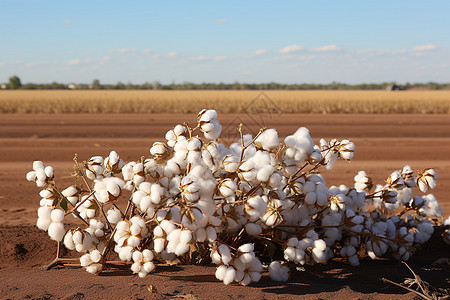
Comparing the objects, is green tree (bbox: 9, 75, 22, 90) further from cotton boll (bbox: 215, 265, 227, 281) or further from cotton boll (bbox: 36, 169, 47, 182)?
cotton boll (bbox: 215, 265, 227, 281)

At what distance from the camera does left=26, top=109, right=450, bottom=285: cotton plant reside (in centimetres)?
238

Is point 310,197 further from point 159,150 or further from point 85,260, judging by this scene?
point 85,260

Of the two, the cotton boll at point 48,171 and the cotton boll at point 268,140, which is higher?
the cotton boll at point 268,140

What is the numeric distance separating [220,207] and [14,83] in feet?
306

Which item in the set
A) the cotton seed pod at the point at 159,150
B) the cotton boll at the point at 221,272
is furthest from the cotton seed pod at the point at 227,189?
the cotton seed pod at the point at 159,150

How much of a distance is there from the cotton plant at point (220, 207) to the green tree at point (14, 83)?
3636 inches

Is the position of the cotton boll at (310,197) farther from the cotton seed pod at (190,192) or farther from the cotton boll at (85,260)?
the cotton boll at (85,260)

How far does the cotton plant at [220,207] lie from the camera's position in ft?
7.82

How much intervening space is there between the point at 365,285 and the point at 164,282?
1.15 m

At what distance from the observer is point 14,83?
3420 inches

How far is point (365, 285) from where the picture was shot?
9.09 ft

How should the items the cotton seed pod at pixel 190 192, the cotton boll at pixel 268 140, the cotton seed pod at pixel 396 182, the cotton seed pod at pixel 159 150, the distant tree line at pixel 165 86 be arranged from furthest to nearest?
the distant tree line at pixel 165 86
the cotton seed pod at pixel 396 182
the cotton seed pod at pixel 159 150
the cotton boll at pixel 268 140
the cotton seed pod at pixel 190 192

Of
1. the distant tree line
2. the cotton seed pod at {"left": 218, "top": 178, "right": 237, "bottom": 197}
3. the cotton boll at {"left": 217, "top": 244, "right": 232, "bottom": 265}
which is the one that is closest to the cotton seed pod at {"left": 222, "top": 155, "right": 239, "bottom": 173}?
the cotton seed pod at {"left": 218, "top": 178, "right": 237, "bottom": 197}

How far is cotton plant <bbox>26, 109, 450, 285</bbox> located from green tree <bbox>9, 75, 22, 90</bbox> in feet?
303
